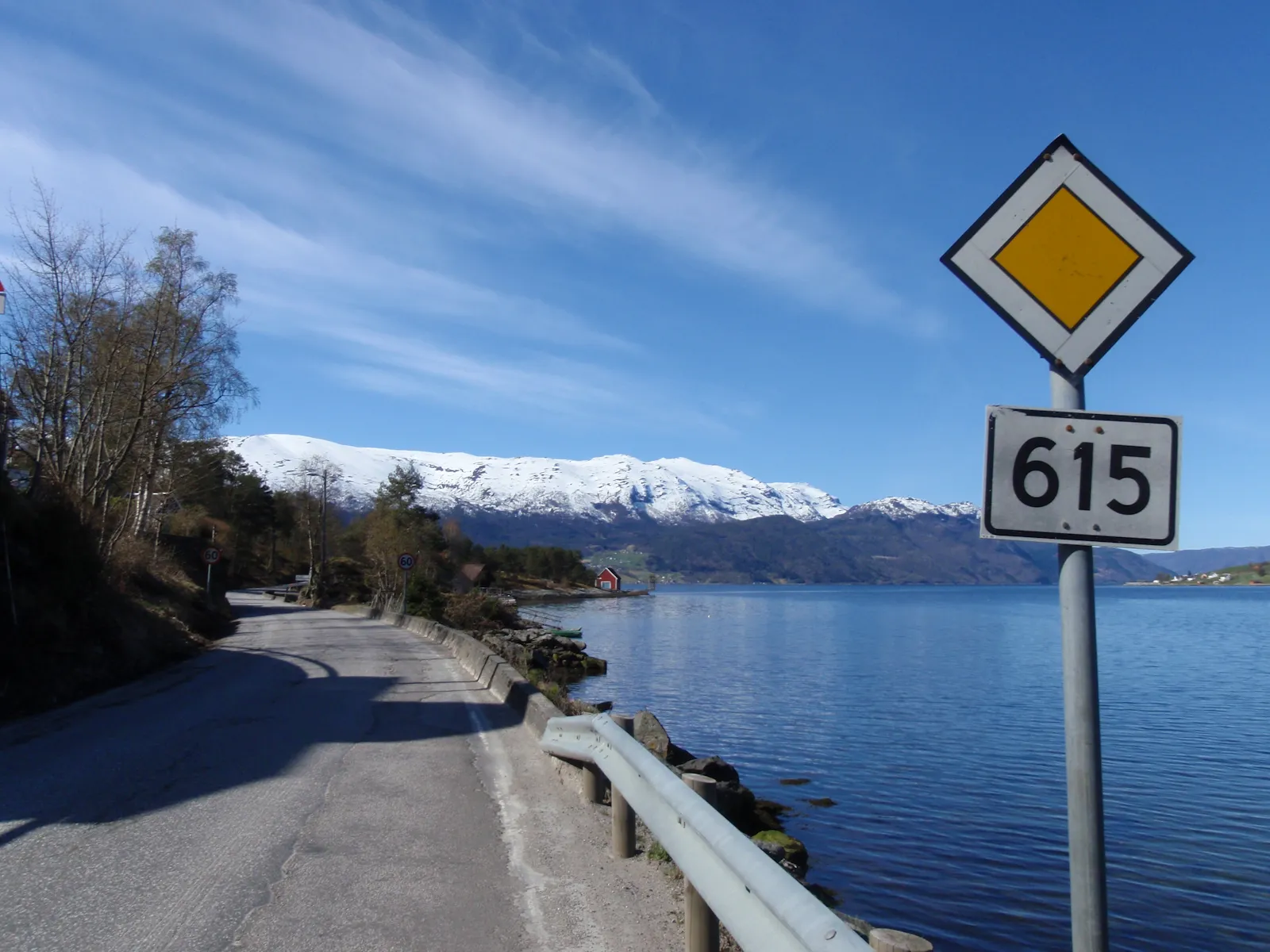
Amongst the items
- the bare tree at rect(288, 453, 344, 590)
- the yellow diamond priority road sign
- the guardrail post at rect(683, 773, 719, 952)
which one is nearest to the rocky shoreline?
the guardrail post at rect(683, 773, 719, 952)

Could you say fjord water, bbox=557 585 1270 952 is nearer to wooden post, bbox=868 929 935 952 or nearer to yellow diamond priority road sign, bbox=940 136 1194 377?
wooden post, bbox=868 929 935 952

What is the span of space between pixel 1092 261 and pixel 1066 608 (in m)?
1.09

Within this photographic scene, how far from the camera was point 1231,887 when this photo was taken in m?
12.3

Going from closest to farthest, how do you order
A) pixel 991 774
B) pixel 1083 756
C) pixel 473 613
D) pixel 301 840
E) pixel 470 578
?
pixel 1083 756 → pixel 301 840 → pixel 991 774 → pixel 473 613 → pixel 470 578

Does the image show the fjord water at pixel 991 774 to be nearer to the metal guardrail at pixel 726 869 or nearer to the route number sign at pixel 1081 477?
the metal guardrail at pixel 726 869

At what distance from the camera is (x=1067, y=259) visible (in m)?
3.02

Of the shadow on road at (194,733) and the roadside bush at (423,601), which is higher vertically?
the roadside bush at (423,601)

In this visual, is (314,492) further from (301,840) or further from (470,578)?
(301,840)

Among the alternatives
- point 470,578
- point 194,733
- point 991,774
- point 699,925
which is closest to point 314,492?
point 470,578

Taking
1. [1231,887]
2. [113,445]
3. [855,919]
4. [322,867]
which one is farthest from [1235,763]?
[113,445]

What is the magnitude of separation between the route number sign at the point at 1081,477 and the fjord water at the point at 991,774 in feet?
30.4

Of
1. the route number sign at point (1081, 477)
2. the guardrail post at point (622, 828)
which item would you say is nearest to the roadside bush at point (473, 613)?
the guardrail post at point (622, 828)

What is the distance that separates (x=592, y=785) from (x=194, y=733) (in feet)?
19.2

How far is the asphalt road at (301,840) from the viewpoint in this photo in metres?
5.28
